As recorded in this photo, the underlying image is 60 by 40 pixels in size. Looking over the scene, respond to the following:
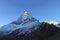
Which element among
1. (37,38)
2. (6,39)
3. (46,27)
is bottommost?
(37,38)

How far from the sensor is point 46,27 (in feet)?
399

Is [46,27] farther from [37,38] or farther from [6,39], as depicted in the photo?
[6,39]

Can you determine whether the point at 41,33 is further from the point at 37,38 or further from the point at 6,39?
the point at 6,39

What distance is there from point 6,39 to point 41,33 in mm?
72157

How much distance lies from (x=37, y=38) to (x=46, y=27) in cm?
1029

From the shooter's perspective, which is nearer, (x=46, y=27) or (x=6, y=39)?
(x=46, y=27)

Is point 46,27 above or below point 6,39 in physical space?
below

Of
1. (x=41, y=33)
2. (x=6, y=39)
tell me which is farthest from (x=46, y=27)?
(x=6, y=39)

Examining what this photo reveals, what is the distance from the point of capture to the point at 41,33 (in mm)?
115312

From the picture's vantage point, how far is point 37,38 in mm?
115438

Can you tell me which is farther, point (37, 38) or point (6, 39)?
point (6, 39)

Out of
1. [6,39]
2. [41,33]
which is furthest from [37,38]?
[6,39]

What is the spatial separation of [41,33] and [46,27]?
306 inches

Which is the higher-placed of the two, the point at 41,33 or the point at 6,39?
the point at 6,39
